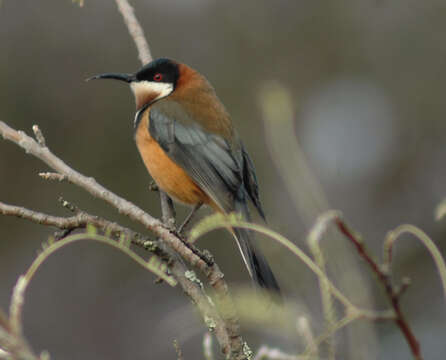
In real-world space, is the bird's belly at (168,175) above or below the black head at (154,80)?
below

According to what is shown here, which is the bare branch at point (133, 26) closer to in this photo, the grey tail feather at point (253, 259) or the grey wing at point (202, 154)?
the grey wing at point (202, 154)

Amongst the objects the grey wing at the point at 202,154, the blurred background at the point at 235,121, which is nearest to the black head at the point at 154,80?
the grey wing at the point at 202,154

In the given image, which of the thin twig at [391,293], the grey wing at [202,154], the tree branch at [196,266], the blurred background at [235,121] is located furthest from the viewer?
the blurred background at [235,121]

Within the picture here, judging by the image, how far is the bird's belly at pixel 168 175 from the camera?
4.68 m

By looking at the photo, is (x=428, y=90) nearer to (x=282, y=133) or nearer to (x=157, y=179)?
(x=157, y=179)

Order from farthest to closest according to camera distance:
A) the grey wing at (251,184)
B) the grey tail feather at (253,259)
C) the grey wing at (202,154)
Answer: the grey wing at (251,184)
the grey wing at (202,154)
the grey tail feather at (253,259)

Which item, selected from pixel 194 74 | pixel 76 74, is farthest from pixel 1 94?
pixel 194 74

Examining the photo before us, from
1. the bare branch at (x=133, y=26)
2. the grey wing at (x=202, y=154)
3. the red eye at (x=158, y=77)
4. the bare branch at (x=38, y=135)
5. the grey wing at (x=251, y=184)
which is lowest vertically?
the grey wing at (x=251, y=184)

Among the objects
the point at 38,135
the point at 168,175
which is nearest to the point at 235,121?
the point at 168,175

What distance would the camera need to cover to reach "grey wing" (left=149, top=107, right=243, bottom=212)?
462 cm

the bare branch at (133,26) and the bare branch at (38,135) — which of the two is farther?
the bare branch at (133,26)

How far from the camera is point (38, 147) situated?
10.2 ft

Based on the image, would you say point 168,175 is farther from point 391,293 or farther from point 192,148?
point 391,293

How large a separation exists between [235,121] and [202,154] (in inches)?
184
